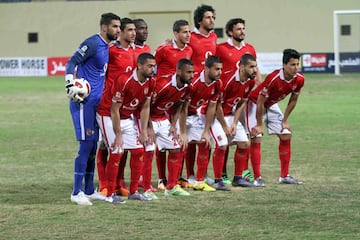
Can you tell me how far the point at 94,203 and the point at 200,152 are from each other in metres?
1.78

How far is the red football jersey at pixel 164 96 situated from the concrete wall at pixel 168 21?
129 feet

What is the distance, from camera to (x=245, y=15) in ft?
164

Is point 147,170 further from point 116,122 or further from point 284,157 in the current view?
point 284,157

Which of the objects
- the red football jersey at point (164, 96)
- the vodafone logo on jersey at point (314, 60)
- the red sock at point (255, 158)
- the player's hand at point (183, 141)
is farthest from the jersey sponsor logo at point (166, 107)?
the vodafone logo on jersey at point (314, 60)

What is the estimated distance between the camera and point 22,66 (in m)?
47.4

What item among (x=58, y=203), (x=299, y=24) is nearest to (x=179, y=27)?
(x=58, y=203)

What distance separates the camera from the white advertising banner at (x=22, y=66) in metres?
Answer: 46.8

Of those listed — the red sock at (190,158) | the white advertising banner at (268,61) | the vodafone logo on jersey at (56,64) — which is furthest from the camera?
the vodafone logo on jersey at (56,64)

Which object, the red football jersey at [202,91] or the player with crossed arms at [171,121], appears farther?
the red football jersey at [202,91]

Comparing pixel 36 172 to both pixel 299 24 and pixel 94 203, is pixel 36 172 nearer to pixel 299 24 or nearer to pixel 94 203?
pixel 94 203

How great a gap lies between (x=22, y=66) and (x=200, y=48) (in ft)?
124

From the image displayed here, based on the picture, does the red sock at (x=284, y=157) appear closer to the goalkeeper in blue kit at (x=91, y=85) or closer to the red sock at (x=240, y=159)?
the red sock at (x=240, y=159)

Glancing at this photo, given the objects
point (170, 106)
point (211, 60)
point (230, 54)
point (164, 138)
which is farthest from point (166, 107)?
point (230, 54)

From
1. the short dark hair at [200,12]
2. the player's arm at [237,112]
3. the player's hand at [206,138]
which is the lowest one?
the player's hand at [206,138]
